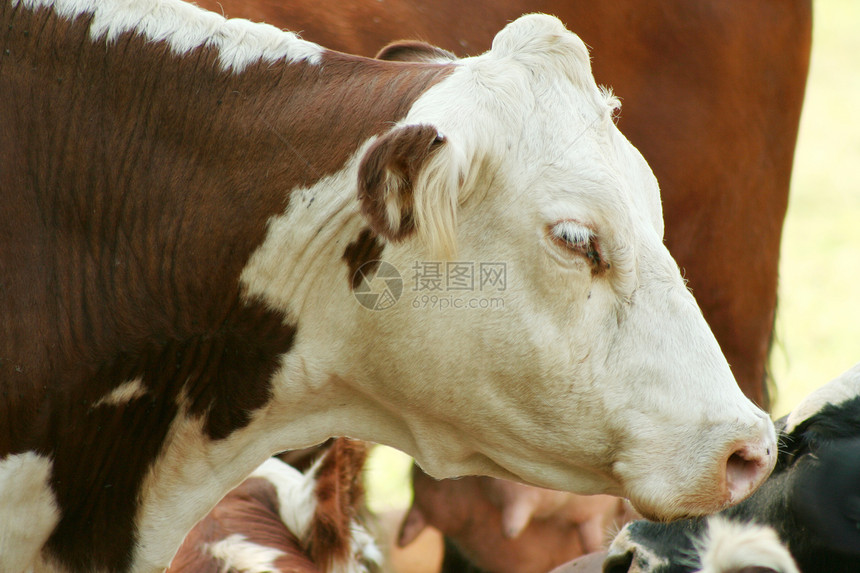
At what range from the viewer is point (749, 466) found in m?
2.01

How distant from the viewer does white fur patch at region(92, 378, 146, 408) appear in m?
2.07

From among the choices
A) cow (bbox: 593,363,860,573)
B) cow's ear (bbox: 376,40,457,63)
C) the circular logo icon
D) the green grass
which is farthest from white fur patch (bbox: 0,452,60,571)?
the green grass

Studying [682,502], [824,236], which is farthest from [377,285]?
[824,236]

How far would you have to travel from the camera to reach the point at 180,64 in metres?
2.03

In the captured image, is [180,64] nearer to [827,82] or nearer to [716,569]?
[716,569]

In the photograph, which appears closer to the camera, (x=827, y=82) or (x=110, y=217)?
(x=110, y=217)

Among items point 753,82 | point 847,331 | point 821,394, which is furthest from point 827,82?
point 821,394

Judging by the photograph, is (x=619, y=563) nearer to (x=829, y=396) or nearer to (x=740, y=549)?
(x=740, y=549)

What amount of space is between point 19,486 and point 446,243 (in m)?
1.01

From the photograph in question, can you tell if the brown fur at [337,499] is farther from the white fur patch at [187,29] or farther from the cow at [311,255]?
the white fur patch at [187,29]

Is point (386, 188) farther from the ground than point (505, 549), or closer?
farther from the ground

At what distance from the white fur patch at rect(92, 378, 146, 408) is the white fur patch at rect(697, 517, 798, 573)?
1251 mm

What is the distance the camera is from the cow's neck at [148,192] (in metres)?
1.98

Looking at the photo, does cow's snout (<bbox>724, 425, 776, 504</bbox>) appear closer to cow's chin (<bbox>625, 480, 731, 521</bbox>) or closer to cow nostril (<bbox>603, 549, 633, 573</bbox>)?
cow's chin (<bbox>625, 480, 731, 521</bbox>)
